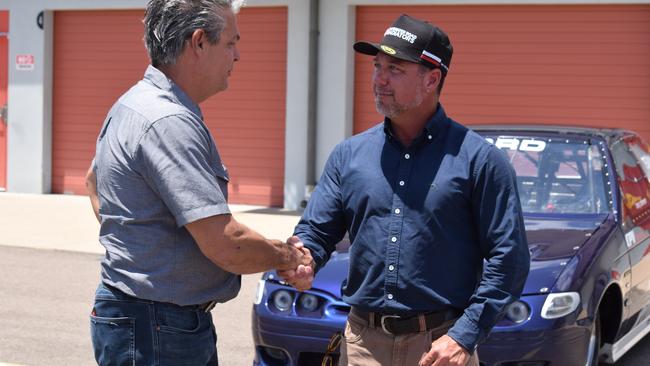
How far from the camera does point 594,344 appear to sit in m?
5.70

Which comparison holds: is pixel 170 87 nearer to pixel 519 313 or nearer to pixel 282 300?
pixel 282 300

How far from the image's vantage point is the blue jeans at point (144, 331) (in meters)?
3.30

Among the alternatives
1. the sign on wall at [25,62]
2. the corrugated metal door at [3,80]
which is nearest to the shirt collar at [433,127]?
the sign on wall at [25,62]

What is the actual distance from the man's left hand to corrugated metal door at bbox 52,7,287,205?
39.1ft

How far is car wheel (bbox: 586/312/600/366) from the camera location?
5.58m

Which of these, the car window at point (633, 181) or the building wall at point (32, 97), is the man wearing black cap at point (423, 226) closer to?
the car window at point (633, 181)

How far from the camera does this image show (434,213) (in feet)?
11.6

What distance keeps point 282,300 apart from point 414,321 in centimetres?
223

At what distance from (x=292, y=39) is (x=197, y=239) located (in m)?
11.9

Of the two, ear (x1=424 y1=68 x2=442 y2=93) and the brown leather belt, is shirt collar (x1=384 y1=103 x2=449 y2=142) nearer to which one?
ear (x1=424 y1=68 x2=442 y2=93)

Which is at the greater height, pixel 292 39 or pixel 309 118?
pixel 292 39

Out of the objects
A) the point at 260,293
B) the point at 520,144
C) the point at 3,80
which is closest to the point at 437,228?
the point at 260,293

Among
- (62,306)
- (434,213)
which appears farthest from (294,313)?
(62,306)

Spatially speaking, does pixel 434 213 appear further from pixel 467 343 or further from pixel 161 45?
pixel 161 45
